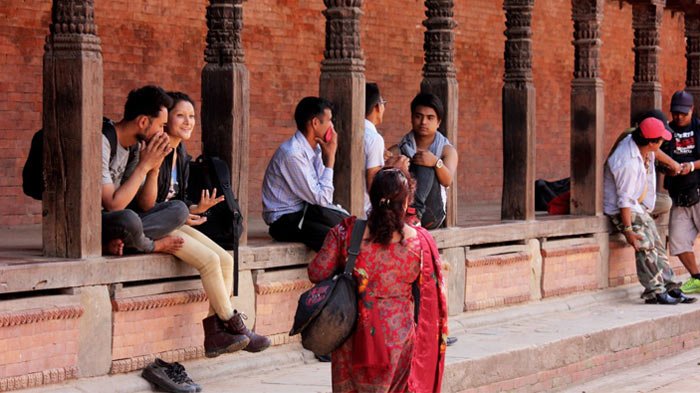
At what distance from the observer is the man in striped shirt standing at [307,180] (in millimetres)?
10312

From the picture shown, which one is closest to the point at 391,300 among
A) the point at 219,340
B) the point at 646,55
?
the point at 219,340

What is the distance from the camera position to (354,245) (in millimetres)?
7406

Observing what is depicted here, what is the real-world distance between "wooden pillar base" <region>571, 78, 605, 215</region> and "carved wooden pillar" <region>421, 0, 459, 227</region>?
8.43 ft

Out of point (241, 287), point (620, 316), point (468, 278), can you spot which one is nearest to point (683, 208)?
point (620, 316)

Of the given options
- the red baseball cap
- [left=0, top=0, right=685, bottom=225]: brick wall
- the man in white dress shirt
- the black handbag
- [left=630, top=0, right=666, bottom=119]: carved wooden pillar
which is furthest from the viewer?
[left=630, top=0, right=666, bottom=119]: carved wooden pillar

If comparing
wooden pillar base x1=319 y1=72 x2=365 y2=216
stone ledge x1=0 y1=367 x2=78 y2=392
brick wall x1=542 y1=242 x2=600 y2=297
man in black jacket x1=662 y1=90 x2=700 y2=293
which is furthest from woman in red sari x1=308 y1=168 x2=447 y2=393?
man in black jacket x1=662 y1=90 x2=700 y2=293

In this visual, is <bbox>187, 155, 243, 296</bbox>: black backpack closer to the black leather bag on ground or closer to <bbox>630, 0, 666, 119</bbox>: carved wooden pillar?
the black leather bag on ground

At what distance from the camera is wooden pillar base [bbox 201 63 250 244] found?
32.7 ft

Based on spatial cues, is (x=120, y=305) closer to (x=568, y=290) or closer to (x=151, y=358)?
(x=151, y=358)

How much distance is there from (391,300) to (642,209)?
7462 millimetres

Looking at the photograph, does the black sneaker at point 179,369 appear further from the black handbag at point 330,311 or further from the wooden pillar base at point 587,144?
the wooden pillar base at point 587,144

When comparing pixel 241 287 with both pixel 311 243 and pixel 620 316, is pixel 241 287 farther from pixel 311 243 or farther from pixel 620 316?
pixel 620 316

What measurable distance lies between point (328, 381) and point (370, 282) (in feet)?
7.61

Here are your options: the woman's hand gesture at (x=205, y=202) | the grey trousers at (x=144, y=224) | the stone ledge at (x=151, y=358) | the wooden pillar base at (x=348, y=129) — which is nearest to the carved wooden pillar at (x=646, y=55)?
the wooden pillar base at (x=348, y=129)
